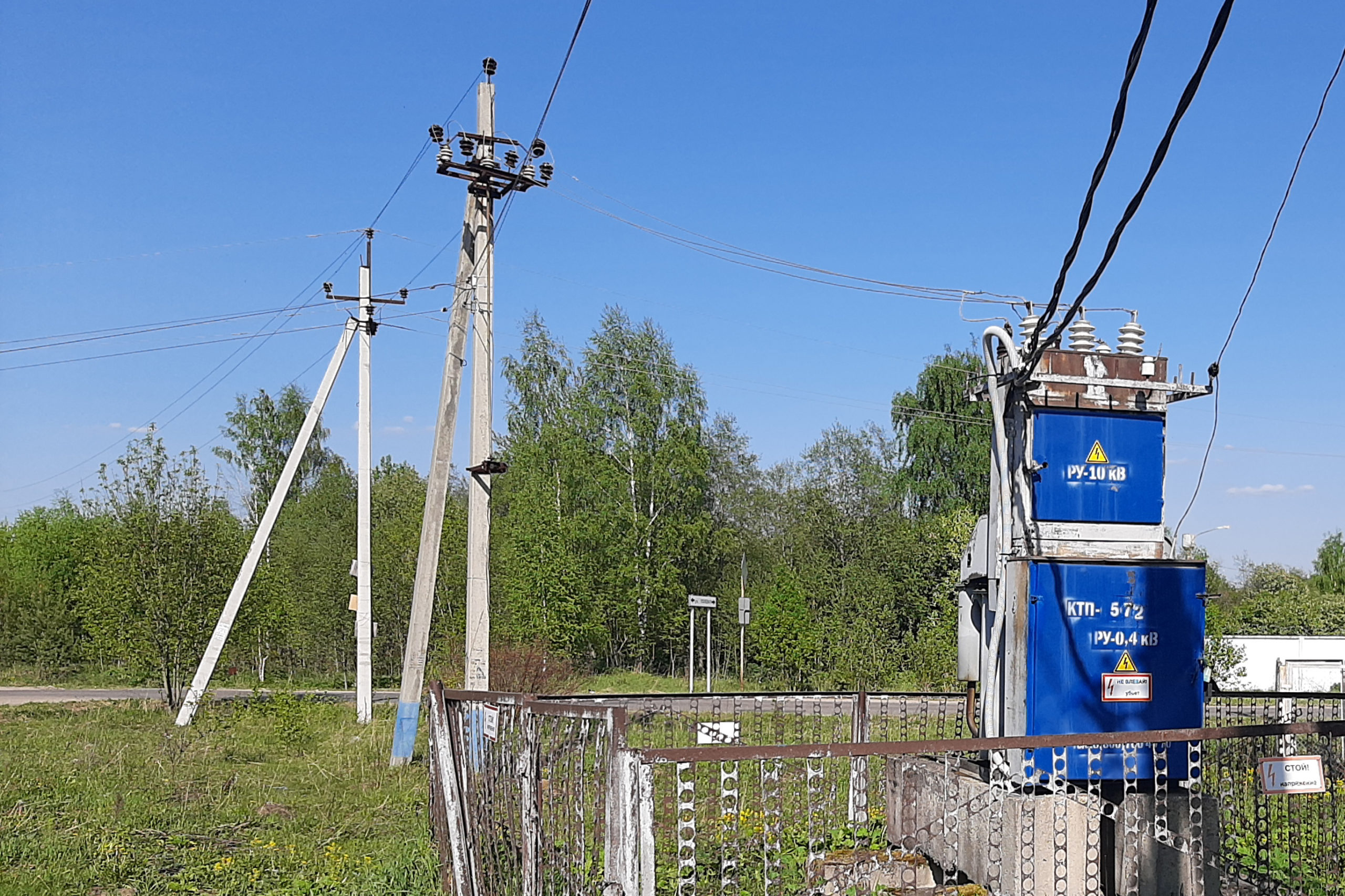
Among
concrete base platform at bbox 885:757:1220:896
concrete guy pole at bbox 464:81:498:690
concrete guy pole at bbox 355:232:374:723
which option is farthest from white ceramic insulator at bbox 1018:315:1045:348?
concrete guy pole at bbox 355:232:374:723

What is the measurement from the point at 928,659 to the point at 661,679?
1048 cm

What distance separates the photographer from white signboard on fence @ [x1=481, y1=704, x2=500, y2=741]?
19.8ft

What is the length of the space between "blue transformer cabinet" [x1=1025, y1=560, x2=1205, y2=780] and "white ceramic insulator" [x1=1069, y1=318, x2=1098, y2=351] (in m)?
1.49

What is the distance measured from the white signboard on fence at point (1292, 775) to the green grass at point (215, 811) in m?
4.82

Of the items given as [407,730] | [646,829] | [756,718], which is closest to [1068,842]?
[646,829]

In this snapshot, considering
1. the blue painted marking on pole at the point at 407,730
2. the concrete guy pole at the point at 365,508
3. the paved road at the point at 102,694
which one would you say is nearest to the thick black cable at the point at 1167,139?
the blue painted marking on pole at the point at 407,730

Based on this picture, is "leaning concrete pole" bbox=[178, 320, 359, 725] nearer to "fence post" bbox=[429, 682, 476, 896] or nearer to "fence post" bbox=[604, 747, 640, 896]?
"fence post" bbox=[429, 682, 476, 896]

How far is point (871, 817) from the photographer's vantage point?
8812 mm

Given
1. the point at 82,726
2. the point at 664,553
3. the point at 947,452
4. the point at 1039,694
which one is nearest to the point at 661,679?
the point at 664,553

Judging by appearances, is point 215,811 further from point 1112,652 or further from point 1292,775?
point 1292,775

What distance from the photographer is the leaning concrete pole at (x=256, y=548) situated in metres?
17.8

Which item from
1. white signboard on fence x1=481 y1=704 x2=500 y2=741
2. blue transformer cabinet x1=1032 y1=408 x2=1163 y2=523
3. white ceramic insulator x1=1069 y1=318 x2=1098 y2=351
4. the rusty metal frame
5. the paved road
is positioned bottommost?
the paved road

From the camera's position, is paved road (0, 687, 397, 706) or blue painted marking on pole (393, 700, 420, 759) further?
paved road (0, 687, 397, 706)

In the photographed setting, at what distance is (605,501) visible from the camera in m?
34.6
